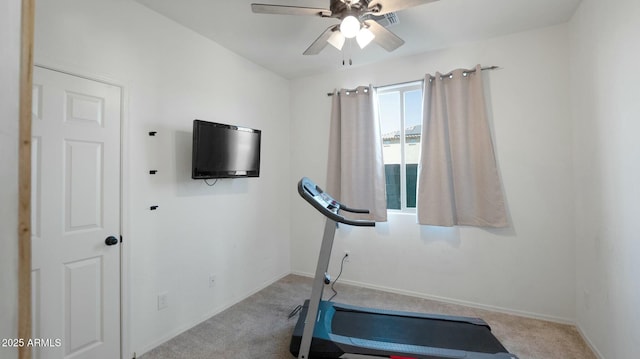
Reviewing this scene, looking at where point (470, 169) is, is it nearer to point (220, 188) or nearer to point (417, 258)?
point (417, 258)

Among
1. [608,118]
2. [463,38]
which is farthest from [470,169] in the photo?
[463,38]

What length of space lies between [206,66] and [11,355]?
2.51 m

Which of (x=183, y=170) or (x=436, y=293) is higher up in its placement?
(x=183, y=170)

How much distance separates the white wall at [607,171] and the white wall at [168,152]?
311cm

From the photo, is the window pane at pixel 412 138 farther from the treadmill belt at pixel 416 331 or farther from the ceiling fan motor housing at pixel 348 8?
the ceiling fan motor housing at pixel 348 8

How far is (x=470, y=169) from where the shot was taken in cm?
277

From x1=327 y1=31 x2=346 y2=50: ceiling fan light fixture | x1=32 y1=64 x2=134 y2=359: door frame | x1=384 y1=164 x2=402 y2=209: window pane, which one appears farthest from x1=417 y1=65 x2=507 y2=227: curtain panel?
x1=32 y1=64 x2=134 y2=359: door frame

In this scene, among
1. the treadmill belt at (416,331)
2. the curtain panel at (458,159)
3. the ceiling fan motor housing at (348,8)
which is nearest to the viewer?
the ceiling fan motor housing at (348,8)

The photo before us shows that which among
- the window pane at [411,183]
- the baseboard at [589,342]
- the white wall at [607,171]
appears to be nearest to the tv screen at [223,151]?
the window pane at [411,183]

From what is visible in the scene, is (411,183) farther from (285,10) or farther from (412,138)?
(285,10)

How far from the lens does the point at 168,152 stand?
2289 millimetres

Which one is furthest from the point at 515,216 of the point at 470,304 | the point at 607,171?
the point at 470,304

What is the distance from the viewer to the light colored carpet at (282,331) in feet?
6.85

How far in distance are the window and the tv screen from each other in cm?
157
